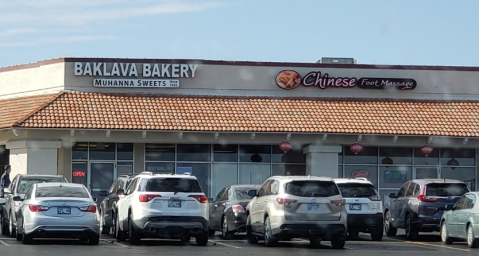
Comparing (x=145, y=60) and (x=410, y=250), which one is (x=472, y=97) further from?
(x=410, y=250)

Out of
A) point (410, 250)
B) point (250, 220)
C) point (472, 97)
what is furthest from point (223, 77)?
point (410, 250)

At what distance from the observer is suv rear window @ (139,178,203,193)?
859 inches

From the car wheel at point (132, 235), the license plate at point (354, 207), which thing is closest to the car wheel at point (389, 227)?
the license plate at point (354, 207)

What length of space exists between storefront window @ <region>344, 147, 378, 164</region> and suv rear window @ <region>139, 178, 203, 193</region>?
1694 centimetres

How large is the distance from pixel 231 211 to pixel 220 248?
3.73 m

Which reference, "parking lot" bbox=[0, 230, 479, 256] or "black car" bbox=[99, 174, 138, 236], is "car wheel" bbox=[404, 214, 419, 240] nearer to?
"parking lot" bbox=[0, 230, 479, 256]

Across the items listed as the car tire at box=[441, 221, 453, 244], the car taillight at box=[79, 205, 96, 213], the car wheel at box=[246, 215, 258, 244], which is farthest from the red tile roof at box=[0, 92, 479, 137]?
the car taillight at box=[79, 205, 96, 213]

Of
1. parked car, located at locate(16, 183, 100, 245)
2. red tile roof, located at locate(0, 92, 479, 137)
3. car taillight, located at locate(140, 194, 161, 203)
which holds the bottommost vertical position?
parked car, located at locate(16, 183, 100, 245)

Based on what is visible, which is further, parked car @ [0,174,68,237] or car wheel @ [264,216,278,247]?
parked car @ [0,174,68,237]

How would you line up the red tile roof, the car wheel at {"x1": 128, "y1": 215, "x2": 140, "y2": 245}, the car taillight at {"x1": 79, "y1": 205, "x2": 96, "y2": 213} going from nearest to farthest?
the car taillight at {"x1": 79, "y1": 205, "x2": 96, "y2": 213}, the car wheel at {"x1": 128, "y1": 215, "x2": 140, "y2": 245}, the red tile roof

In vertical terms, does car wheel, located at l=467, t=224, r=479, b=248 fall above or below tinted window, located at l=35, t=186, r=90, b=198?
below

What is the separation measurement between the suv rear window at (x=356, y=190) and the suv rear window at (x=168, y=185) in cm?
496

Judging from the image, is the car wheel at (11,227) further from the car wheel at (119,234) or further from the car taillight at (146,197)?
the car taillight at (146,197)

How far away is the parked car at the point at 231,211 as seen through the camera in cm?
2495
